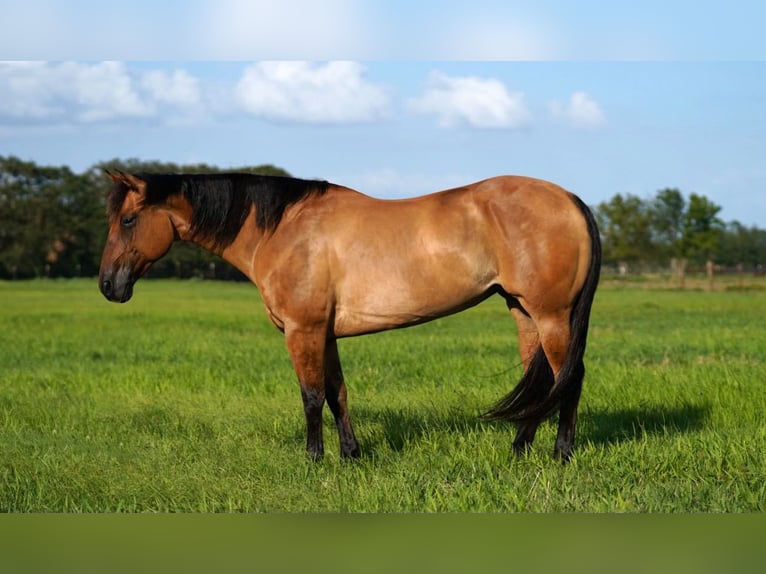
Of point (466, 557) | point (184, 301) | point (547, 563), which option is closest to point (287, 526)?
point (466, 557)

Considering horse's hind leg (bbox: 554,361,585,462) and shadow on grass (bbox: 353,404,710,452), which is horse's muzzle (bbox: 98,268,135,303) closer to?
shadow on grass (bbox: 353,404,710,452)

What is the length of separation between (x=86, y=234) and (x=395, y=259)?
136ft

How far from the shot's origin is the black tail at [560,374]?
6219mm

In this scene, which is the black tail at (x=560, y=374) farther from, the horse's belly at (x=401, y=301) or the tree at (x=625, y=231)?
the tree at (x=625, y=231)

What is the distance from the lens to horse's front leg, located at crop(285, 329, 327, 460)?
20.5 ft

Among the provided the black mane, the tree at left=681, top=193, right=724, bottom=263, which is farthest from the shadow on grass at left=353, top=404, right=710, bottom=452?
the tree at left=681, top=193, right=724, bottom=263

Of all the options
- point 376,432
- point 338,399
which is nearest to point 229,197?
point 338,399

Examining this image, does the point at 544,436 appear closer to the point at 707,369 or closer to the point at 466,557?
the point at 466,557

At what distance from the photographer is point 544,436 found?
7.30m

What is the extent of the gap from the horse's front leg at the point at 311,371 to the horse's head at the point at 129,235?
1228 mm

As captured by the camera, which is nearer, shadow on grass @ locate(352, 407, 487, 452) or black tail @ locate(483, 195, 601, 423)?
black tail @ locate(483, 195, 601, 423)

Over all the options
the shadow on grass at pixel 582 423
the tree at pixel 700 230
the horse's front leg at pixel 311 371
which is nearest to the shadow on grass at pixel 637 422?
the shadow on grass at pixel 582 423

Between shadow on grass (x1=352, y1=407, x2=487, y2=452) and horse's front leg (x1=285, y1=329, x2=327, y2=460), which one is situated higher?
horse's front leg (x1=285, y1=329, x2=327, y2=460)

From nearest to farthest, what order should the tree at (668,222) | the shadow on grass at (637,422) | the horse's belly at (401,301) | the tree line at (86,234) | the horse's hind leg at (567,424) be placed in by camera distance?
1. the horse's belly at (401,301)
2. the horse's hind leg at (567,424)
3. the shadow on grass at (637,422)
4. the tree line at (86,234)
5. the tree at (668,222)
